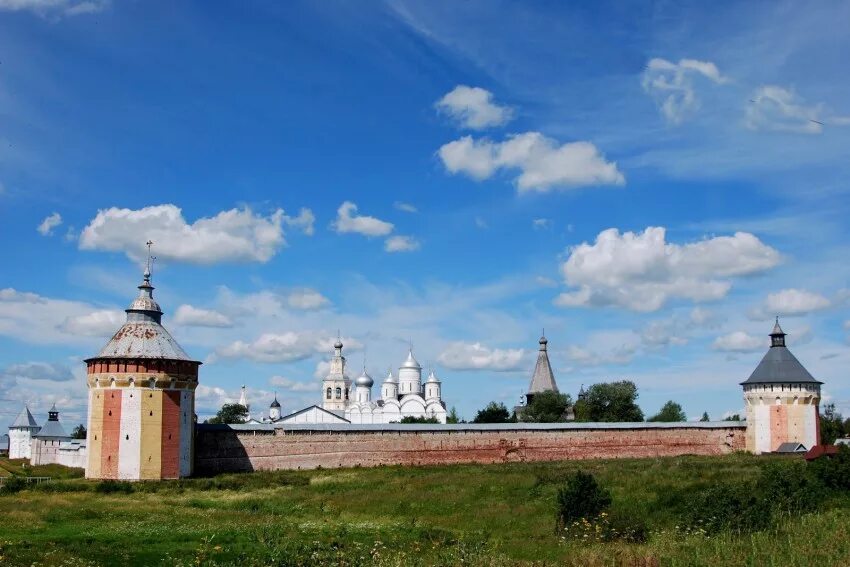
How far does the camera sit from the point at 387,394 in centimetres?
8425

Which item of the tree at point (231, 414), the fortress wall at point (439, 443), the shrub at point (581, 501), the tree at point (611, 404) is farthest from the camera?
the tree at point (231, 414)

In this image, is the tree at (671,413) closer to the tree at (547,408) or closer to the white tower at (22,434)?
the tree at (547,408)

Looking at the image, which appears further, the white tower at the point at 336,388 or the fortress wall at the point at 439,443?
the white tower at the point at 336,388

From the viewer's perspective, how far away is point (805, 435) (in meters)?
42.2

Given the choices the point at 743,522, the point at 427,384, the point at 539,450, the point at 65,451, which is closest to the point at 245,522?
the point at 743,522

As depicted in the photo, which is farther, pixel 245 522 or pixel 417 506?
pixel 417 506

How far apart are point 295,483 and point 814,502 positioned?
1973cm

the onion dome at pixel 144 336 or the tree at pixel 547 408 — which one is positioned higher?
the onion dome at pixel 144 336

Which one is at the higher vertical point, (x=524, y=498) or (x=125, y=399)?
(x=125, y=399)

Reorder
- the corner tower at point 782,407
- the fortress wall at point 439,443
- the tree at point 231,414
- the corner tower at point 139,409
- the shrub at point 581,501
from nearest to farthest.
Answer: the shrub at point 581,501 → the corner tower at point 139,409 → the fortress wall at point 439,443 → the corner tower at point 782,407 → the tree at point 231,414

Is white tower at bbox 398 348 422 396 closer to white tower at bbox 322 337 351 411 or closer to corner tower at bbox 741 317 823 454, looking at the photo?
white tower at bbox 322 337 351 411

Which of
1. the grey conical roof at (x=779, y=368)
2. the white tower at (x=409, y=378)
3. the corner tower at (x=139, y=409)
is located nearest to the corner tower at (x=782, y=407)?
the grey conical roof at (x=779, y=368)

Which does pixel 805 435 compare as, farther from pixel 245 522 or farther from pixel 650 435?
pixel 245 522

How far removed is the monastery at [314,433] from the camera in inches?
1313
